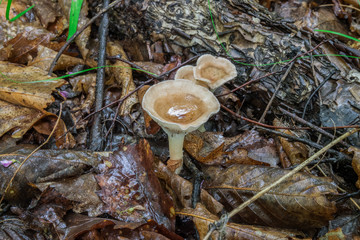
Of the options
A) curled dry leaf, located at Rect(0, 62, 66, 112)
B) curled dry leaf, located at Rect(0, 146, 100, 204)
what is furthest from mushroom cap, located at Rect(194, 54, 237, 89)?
curled dry leaf, located at Rect(0, 62, 66, 112)

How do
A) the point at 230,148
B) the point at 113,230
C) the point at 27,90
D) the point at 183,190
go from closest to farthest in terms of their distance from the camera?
1. the point at 113,230
2. the point at 183,190
3. the point at 27,90
4. the point at 230,148

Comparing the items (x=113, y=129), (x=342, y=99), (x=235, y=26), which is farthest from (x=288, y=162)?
(x=113, y=129)

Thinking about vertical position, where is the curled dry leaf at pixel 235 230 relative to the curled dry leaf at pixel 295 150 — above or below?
below

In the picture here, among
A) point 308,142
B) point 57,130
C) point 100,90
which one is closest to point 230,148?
point 308,142

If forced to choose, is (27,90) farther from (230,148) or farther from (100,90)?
(230,148)

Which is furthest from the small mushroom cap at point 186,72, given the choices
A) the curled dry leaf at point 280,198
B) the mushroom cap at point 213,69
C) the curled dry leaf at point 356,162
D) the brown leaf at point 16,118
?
the curled dry leaf at point 356,162

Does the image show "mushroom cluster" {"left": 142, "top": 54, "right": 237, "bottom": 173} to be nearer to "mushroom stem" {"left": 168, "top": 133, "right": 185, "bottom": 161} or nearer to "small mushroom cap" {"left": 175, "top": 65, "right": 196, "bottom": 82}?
"mushroom stem" {"left": 168, "top": 133, "right": 185, "bottom": 161}

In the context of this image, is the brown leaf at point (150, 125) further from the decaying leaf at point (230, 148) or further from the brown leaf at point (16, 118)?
the brown leaf at point (16, 118)
